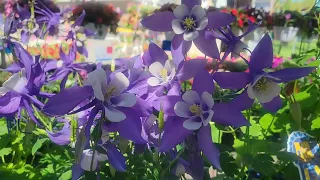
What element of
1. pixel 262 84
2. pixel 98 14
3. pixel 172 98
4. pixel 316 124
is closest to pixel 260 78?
pixel 262 84

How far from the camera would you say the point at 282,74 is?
0.56 m

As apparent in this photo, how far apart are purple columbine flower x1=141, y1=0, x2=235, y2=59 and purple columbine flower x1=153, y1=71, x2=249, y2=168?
0.20ft

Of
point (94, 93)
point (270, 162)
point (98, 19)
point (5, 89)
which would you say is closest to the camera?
point (94, 93)

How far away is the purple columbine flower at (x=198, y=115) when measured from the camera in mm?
537

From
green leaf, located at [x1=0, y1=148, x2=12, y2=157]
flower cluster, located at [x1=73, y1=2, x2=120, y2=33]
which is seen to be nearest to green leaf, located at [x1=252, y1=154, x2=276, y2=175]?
green leaf, located at [x1=0, y1=148, x2=12, y2=157]

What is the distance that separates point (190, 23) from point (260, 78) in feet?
0.39

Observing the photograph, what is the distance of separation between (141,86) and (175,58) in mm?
61

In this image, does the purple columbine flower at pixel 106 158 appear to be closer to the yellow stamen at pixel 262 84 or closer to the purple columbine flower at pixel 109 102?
the purple columbine flower at pixel 109 102

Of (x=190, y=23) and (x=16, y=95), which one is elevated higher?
(x=190, y=23)

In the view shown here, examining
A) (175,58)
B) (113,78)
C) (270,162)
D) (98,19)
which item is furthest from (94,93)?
(98,19)

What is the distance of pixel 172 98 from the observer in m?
0.55

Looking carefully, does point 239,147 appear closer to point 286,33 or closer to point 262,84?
point 262,84

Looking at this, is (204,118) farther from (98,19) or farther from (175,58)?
(98,19)

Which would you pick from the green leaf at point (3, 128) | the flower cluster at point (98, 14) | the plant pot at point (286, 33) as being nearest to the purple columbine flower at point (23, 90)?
the green leaf at point (3, 128)
